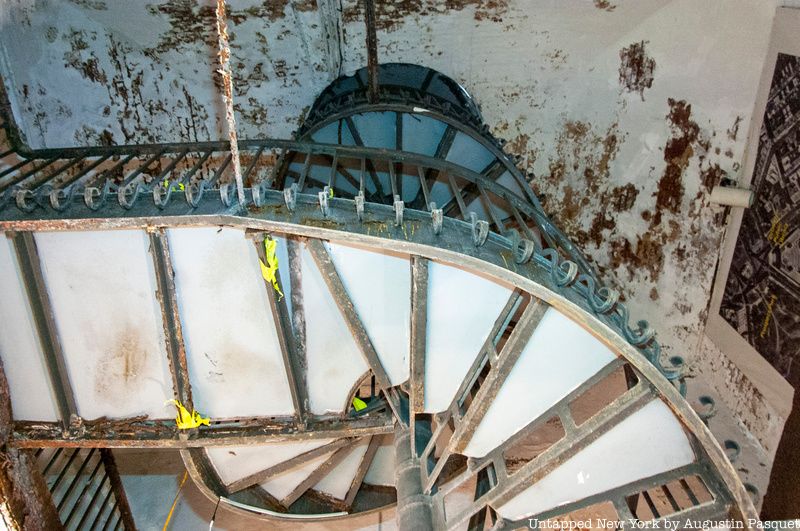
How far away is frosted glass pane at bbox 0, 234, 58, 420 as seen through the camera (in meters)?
2.71

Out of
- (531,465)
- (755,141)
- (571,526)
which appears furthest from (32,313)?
(755,141)

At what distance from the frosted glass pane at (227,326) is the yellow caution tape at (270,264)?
0.11m

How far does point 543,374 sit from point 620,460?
0.58 m

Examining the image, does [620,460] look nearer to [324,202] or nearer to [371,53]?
[324,202]

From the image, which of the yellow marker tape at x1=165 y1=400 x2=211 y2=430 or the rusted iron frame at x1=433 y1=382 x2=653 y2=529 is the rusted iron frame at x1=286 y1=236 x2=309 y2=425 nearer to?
the yellow marker tape at x1=165 y1=400 x2=211 y2=430

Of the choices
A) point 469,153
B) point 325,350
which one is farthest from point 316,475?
point 469,153

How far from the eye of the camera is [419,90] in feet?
Answer: 16.0

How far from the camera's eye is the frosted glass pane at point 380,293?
2584 mm

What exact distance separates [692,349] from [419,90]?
3954mm

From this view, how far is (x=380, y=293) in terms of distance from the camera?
8.75 ft

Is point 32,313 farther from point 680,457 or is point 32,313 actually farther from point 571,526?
point 571,526

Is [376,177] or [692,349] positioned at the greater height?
[376,177]

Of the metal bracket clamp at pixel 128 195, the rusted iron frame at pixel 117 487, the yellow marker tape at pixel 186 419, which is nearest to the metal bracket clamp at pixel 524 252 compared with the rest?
the metal bracket clamp at pixel 128 195

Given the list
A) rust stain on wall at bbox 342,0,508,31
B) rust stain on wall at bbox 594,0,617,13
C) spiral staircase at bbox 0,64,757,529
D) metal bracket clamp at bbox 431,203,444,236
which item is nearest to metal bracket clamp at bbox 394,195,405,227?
spiral staircase at bbox 0,64,757,529
